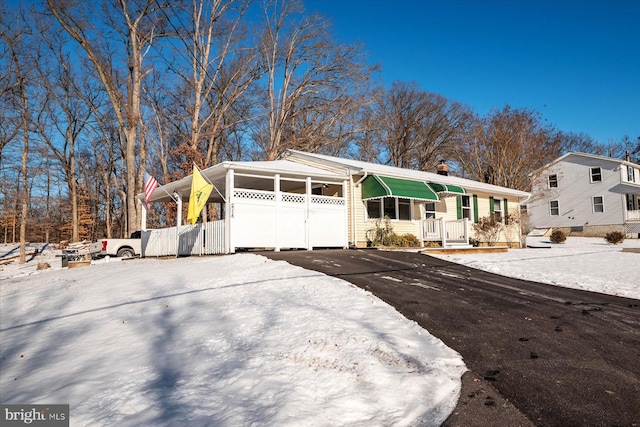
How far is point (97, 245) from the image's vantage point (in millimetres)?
16734

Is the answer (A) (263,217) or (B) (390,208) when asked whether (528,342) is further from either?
(B) (390,208)

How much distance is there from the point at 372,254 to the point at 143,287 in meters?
6.66

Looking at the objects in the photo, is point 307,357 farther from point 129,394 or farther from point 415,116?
point 415,116

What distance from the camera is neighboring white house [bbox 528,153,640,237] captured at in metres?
29.2

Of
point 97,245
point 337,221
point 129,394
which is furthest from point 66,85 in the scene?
point 129,394

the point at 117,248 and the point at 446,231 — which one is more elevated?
the point at 446,231

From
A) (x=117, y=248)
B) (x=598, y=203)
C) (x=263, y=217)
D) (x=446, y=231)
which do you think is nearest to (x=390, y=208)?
(x=446, y=231)

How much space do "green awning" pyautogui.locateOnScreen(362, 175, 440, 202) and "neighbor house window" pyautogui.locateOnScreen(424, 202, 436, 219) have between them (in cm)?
193

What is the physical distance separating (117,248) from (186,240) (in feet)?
15.4

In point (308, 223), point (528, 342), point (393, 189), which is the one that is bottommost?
point (528, 342)

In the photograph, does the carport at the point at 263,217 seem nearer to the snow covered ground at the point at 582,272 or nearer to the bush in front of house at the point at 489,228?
the snow covered ground at the point at 582,272

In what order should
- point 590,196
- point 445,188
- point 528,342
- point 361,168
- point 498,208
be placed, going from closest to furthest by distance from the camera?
point 528,342 → point 361,168 → point 445,188 → point 498,208 → point 590,196

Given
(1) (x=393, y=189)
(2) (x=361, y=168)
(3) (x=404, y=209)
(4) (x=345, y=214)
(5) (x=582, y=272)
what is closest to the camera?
(5) (x=582, y=272)

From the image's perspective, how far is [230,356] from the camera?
3924 millimetres
